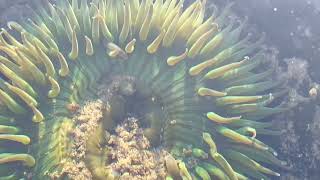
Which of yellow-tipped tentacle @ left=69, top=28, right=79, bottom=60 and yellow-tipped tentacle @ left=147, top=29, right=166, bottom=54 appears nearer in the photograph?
yellow-tipped tentacle @ left=69, top=28, right=79, bottom=60

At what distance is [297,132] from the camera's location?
5.03m

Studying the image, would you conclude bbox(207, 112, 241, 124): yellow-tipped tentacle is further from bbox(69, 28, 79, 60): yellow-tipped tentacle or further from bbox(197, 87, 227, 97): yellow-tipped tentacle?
bbox(69, 28, 79, 60): yellow-tipped tentacle

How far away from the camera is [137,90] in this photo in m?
4.58

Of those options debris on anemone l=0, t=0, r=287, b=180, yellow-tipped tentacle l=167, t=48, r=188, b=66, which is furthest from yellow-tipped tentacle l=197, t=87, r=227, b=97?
yellow-tipped tentacle l=167, t=48, r=188, b=66

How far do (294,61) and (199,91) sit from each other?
54.9 inches

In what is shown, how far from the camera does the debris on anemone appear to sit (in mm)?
4281

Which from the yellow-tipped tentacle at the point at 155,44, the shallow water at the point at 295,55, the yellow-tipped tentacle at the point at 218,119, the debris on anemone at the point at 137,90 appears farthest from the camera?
the shallow water at the point at 295,55

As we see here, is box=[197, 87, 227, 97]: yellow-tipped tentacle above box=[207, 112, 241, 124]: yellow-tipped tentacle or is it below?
above

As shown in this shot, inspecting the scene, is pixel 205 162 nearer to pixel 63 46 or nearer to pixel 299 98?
pixel 299 98

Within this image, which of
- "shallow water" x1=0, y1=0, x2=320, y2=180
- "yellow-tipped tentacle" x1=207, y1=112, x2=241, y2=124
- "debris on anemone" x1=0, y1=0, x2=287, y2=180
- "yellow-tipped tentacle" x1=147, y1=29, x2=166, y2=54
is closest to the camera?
"debris on anemone" x1=0, y1=0, x2=287, y2=180

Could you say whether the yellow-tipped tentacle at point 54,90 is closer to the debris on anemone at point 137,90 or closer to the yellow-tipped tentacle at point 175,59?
the debris on anemone at point 137,90

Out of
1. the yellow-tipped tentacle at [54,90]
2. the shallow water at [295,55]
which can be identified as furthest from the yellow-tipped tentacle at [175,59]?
the shallow water at [295,55]

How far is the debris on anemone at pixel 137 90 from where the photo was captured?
14.0 feet

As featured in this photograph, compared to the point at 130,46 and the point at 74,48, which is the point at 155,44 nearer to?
the point at 130,46
